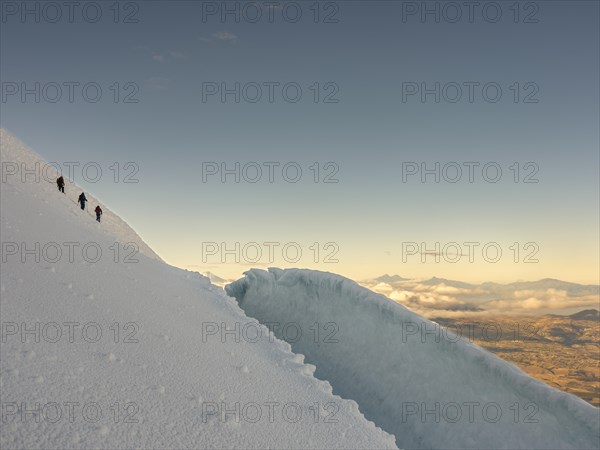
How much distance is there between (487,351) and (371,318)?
3.31 meters

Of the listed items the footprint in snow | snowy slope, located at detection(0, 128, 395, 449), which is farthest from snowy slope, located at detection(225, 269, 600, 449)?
the footprint in snow

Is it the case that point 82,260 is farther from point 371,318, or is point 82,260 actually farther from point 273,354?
point 371,318

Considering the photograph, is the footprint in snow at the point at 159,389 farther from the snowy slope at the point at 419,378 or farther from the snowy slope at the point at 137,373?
the snowy slope at the point at 419,378

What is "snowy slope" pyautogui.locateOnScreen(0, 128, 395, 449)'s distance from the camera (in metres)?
5.52

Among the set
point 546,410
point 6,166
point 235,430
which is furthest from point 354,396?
point 6,166

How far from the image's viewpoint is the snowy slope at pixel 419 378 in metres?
9.91

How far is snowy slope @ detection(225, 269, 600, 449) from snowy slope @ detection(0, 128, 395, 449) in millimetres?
3450

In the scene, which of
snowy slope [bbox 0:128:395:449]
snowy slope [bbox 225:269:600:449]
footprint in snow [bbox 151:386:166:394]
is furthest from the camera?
snowy slope [bbox 225:269:600:449]

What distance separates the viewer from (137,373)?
6.77 meters

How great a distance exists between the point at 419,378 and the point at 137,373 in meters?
7.56

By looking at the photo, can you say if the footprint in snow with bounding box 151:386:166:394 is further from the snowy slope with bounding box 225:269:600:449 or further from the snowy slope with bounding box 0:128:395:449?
the snowy slope with bounding box 225:269:600:449

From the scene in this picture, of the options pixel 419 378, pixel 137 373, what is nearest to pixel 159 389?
pixel 137 373

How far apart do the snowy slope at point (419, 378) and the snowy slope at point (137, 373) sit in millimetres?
3450

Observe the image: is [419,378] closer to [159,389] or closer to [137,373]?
[159,389]
